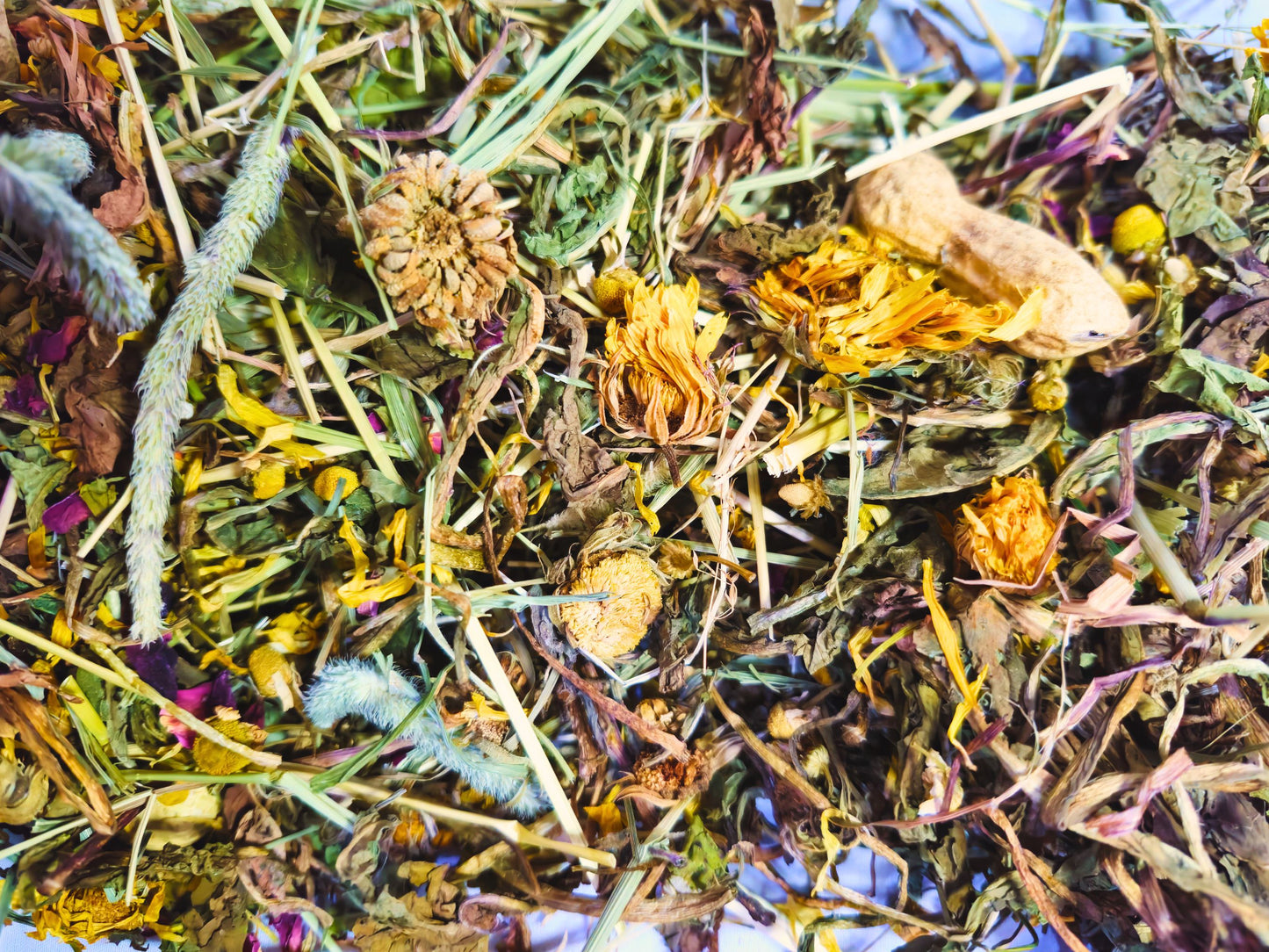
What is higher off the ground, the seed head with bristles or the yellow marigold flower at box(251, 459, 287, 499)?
the seed head with bristles

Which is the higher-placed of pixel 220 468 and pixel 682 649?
pixel 220 468

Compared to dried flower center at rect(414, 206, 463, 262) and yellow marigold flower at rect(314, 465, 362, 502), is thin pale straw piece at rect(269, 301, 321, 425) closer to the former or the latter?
yellow marigold flower at rect(314, 465, 362, 502)

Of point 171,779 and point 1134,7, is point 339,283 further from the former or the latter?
point 1134,7

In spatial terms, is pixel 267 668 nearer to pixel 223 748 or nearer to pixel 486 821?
pixel 223 748

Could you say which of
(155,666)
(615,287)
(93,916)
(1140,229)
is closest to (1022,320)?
(1140,229)

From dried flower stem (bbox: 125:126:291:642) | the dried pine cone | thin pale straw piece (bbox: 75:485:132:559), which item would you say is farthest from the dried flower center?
thin pale straw piece (bbox: 75:485:132:559)

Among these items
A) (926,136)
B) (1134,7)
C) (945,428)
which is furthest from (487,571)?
(1134,7)

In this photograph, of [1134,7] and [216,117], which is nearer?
[216,117]
